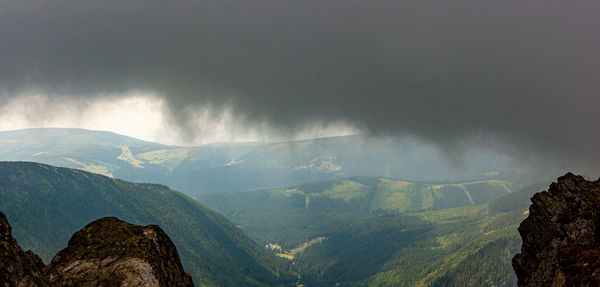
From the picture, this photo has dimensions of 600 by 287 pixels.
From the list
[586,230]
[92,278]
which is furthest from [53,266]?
[586,230]

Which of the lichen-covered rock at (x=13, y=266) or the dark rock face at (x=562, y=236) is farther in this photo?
the dark rock face at (x=562, y=236)

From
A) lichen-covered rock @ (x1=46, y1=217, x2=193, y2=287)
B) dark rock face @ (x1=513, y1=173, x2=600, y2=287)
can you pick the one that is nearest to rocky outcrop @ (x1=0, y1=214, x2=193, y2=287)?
lichen-covered rock @ (x1=46, y1=217, x2=193, y2=287)

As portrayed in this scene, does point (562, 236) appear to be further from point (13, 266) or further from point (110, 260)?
point (13, 266)

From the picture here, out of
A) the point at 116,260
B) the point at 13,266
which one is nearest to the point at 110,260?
the point at 116,260

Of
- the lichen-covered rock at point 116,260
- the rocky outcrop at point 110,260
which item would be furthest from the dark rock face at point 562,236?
the rocky outcrop at point 110,260

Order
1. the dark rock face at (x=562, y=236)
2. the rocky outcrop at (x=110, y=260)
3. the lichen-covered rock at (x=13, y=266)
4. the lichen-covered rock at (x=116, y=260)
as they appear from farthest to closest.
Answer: the dark rock face at (x=562, y=236), the lichen-covered rock at (x=116, y=260), the rocky outcrop at (x=110, y=260), the lichen-covered rock at (x=13, y=266)

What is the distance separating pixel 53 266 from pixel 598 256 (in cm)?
2704

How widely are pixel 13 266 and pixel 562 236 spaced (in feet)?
114

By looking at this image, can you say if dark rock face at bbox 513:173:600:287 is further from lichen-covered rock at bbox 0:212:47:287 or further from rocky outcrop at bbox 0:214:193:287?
lichen-covered rock at bbox 0:212:47:287

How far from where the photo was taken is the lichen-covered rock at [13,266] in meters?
8.79

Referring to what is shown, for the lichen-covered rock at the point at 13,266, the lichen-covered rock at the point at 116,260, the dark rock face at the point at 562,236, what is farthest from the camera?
the dark rock face at the point at 562,236

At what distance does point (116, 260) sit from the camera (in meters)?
12.8

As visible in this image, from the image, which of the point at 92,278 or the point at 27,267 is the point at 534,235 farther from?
the point at 27,267

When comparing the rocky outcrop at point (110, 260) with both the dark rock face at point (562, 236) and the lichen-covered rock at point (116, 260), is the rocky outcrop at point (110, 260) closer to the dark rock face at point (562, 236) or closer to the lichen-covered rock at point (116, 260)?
the lichen-covered rock at point (116, 260)
